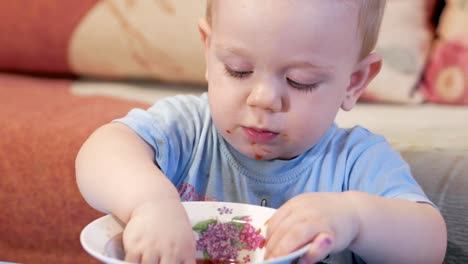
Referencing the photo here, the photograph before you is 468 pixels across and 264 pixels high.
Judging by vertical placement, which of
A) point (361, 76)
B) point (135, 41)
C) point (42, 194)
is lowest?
point (42, 194)

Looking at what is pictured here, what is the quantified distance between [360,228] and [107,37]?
81 centimetres

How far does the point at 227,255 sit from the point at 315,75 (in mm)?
201

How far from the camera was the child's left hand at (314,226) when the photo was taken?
611 millimetres

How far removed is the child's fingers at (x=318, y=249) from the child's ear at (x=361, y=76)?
0.25 m

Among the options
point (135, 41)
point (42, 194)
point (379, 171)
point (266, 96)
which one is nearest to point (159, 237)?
point (266, 96)

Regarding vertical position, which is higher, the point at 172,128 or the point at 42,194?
the point at 172,128

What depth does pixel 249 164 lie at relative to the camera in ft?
2.76

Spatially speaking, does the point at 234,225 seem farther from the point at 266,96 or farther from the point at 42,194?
the point at 42,194

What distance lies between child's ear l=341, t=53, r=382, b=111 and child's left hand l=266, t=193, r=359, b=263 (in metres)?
0.16

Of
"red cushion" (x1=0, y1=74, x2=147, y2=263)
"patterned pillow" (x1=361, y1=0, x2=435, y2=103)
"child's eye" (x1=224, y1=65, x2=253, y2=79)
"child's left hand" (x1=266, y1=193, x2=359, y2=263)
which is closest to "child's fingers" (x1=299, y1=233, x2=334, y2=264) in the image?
"child's left hand" (x1=266, y1=193, x2=359, y2=263)

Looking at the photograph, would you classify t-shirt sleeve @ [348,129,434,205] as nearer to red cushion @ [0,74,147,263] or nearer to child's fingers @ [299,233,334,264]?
child's fingers @ [299,233,334,264]

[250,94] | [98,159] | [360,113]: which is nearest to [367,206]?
[250,94]

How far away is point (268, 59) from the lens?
71 cm

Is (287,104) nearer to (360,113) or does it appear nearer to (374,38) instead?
(374,38)
